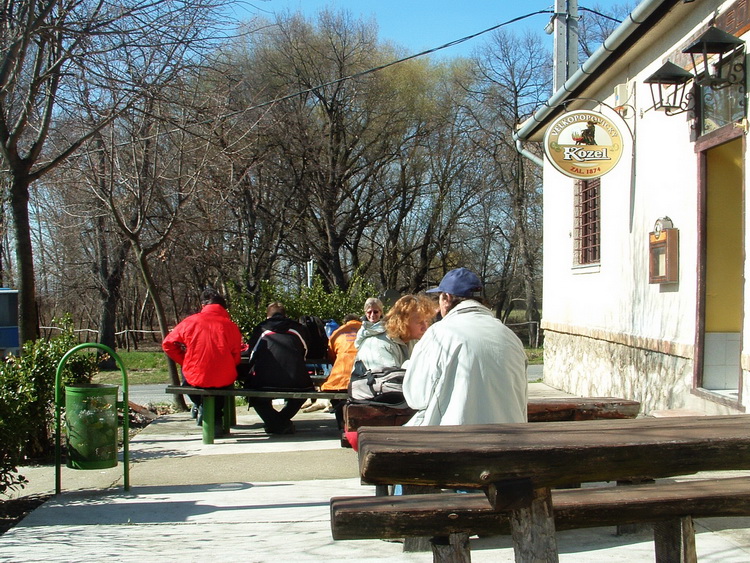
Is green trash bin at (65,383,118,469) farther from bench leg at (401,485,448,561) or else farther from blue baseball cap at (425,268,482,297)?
blue baseball cap at (425,268,482,297)

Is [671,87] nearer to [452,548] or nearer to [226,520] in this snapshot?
[226,520]

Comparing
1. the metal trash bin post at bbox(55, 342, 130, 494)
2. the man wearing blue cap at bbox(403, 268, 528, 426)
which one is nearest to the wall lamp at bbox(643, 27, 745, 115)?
the man wearing blue cap at bbox(403, 268, 528, 426)

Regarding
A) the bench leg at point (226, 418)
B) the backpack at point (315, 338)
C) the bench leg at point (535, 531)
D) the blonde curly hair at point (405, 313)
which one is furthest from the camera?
the backpack at point (315, 338)

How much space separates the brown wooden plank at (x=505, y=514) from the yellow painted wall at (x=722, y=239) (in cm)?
453

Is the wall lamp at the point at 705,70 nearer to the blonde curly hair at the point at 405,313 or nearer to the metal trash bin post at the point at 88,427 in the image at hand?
the blonde curly hair at the point at 405,313

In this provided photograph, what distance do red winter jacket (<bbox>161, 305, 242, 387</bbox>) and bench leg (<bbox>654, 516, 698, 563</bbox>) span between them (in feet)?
19.5

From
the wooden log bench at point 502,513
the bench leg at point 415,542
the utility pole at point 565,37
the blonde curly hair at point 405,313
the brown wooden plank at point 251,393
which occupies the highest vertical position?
the utility pole at point 565,37

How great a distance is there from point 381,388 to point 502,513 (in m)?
2.58

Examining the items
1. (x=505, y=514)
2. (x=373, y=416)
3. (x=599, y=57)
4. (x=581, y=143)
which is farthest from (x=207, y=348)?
(x=505, y=514)

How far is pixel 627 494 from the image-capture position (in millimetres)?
3648

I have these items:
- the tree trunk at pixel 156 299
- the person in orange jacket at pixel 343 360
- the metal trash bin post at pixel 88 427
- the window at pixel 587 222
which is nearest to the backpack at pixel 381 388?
the metal trash bin post at pixel 88 427

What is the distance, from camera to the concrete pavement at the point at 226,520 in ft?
15.5

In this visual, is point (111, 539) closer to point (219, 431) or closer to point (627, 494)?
point (627, 494)

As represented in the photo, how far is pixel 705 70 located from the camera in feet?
24.0
